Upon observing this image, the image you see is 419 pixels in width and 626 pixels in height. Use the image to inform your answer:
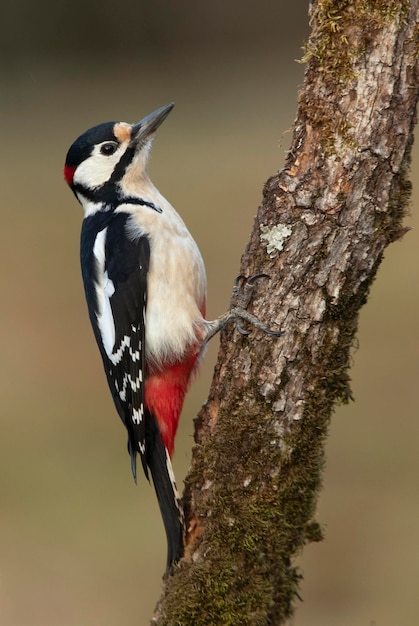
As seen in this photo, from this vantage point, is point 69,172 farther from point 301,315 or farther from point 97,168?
point 301,315

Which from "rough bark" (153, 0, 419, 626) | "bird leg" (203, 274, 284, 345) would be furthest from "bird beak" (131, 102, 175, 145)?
"rough bark" (153, 0, 419, 626)

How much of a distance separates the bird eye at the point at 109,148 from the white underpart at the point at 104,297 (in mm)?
376

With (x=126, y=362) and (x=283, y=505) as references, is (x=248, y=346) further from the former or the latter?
(x=126, y=362)

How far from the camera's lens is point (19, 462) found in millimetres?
7375

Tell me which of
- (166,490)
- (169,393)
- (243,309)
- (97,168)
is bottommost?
(166,490)

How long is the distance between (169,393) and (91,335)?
551 centimetres

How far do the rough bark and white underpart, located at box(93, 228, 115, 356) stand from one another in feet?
2.77

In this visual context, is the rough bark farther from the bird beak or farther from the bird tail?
the bird beak

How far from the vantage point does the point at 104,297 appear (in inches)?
144

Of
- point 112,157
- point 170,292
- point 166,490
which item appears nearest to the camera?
point 166,490

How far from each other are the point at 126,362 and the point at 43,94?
12.3 meters

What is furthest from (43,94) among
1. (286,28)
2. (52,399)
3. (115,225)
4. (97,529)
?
(115,225)

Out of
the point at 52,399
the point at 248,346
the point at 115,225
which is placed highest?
the point at 52,399

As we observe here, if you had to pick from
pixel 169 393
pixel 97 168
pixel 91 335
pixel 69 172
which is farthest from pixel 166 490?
pixel 91 335
